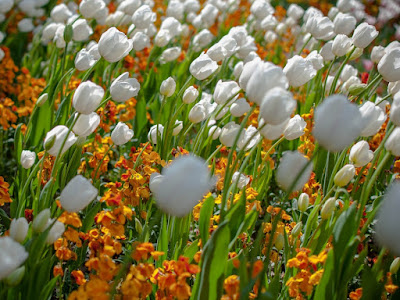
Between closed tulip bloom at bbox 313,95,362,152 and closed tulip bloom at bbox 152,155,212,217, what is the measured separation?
0.28 m

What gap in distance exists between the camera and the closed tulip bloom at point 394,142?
1.29m

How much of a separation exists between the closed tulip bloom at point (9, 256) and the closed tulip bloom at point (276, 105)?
2.06 feet

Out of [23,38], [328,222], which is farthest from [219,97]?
[23,38]

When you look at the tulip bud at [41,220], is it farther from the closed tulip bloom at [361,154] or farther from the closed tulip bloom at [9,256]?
the closed tulip bloom at [361,154]

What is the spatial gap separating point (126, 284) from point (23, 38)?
2.98 metres

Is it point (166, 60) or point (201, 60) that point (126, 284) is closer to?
point (201, 60)

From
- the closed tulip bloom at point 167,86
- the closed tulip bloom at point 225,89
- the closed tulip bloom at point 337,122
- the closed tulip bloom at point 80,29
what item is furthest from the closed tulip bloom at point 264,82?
the closed tulip bloom at point 80,29

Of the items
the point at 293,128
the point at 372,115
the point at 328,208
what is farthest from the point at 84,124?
the point at 372,115

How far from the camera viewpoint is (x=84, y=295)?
1.13 m

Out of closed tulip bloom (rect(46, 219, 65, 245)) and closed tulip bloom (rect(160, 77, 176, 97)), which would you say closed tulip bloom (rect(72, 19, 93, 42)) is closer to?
closed tulip bloom (rect(160, 77, 176, 97))

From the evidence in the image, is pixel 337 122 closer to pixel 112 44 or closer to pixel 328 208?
pixel 328 208

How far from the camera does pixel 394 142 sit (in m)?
1.30

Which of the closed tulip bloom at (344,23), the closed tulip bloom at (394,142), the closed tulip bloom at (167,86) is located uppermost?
the closed tulip bloom at (344,23)

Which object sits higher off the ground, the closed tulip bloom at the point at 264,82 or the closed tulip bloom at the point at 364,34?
the closed tulip bloom at the point at 264,82
